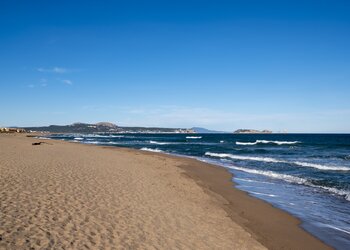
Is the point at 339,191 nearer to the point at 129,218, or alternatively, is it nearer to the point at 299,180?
the point at 299,180

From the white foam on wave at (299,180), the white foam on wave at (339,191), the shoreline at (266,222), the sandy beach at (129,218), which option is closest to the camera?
the sandy beach at (129,218)

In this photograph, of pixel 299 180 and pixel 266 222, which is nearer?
pixel 266 222

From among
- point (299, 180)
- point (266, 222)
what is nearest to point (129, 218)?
point (266, 222)

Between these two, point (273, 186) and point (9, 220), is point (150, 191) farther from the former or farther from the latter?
point (273, 186)

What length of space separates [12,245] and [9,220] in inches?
59.1

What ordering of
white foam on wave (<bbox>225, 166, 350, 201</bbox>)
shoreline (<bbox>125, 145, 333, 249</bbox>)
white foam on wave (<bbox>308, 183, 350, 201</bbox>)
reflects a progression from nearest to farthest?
1. shoreline (<bbox>125, 145, 333, 249</bbox>)
2. white foam on wave (<bbox>308, 183, 350, 201</bbox>)
3. white foam on wave (<bbox>225, 166, 350, 201</bbox>)

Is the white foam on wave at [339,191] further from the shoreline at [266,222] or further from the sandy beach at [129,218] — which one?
the sandy beach at [129,218]

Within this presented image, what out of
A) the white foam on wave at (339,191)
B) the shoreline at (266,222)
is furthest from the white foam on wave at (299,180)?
the shoreline at (266,222)

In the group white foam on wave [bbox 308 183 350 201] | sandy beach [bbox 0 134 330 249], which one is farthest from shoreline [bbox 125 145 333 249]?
white foam on wave [bbox 308 183 350 201]

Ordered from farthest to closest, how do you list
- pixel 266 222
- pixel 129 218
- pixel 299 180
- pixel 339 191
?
pixel 299 180 < pixel 339 191 < pixel 266 222 < pixel 129 218

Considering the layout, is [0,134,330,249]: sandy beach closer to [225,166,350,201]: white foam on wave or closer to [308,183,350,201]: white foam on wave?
[308,183,350,201]: white foam on wave

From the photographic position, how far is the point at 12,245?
596cm

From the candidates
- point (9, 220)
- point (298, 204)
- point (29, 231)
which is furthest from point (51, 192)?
point (298, 204)

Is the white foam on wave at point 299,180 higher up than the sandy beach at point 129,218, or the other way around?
the sandy beach at point 129,218
